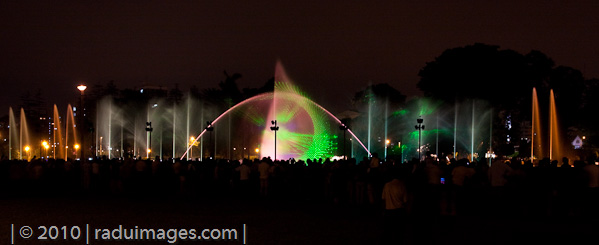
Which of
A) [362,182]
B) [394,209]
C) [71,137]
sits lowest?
[362,182]

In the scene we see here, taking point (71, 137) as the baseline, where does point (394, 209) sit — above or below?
below

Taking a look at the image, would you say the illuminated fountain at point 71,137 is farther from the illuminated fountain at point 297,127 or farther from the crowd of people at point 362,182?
the crowd of people at point 362,182

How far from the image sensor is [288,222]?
55.7 ft

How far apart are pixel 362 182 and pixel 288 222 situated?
545cm

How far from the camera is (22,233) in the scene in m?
14.7

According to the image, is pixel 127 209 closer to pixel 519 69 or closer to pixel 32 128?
pixel 519 69

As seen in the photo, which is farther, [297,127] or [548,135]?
[548,135]

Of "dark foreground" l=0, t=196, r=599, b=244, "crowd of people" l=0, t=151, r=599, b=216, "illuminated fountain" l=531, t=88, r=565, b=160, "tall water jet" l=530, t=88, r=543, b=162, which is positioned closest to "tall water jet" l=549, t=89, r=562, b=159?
"illuminated fountain" l=531, t=88, r=565, b=160

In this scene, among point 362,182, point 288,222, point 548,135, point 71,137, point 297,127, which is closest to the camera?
point 288,222

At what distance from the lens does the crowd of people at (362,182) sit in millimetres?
18250

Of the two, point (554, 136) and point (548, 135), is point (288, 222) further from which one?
point (554, 136)

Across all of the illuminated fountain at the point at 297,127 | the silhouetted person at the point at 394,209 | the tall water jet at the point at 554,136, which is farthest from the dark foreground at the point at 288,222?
the tall water jet at the point at 554,136

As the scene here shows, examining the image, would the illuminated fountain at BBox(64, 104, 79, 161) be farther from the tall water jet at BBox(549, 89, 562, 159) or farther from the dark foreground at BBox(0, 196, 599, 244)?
the dark foreground at BBox(0, 196, 599, 244)

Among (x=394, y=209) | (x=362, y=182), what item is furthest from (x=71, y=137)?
(x=394, y=209)
